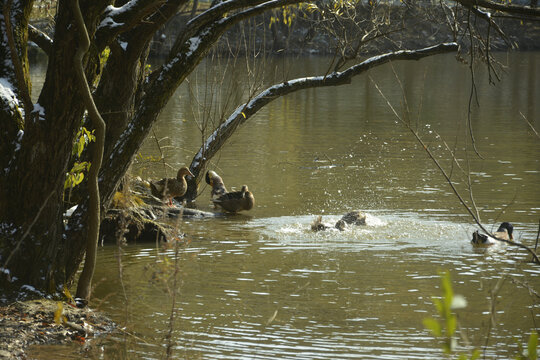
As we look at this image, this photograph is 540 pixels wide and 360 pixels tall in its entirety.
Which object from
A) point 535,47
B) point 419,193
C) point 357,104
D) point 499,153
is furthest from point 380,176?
point 535,47

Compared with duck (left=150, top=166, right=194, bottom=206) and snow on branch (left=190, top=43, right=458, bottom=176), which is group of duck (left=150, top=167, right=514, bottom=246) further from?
snow on branch (left=190, top=43, right=458, bottom=176)

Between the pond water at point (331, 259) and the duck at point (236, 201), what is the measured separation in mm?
238

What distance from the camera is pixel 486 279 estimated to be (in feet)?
31.5

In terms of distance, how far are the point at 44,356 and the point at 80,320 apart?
76 cm

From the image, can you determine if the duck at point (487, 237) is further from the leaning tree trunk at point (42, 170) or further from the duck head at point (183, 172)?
the leaning tree trunk at point (42, 170)

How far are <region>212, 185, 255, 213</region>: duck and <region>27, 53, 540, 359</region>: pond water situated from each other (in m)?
0.24

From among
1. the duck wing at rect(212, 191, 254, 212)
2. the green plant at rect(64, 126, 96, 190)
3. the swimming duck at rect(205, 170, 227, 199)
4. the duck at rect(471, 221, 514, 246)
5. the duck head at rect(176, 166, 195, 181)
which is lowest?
the duck at rect(471, 221, 514, 246)

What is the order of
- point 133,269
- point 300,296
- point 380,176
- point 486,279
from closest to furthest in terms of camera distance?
point 300,296 → point 486,279 → point 133,269 → point 380,176

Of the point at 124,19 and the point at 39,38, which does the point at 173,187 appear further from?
the point at 124,19

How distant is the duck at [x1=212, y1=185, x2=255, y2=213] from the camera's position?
13.9 m

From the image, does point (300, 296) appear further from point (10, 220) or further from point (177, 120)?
Answer: point (177, 120)

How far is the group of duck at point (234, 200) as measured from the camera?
38.1 ft

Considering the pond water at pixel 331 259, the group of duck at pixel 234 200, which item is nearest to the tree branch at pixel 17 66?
the pond water at pixel 331 259

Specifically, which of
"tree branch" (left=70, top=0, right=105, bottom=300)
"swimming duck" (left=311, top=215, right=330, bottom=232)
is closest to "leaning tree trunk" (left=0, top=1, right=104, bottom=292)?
"tree branch" (left=70, top=0, right=105, bottom=300)
